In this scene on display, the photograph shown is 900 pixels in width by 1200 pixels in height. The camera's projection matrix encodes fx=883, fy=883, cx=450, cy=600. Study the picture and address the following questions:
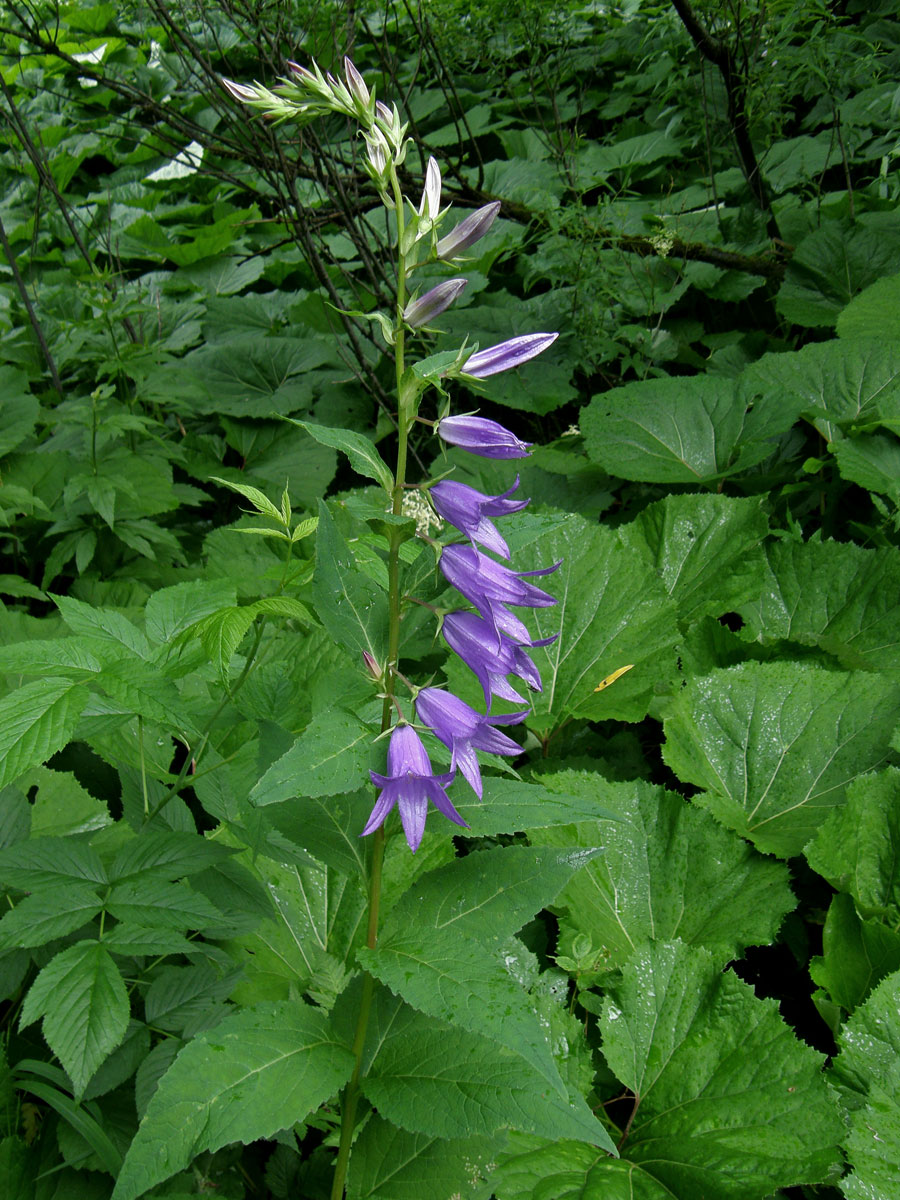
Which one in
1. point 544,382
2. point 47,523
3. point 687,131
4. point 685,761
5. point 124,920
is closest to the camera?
point 124,920

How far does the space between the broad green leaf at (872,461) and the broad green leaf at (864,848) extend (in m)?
1.00

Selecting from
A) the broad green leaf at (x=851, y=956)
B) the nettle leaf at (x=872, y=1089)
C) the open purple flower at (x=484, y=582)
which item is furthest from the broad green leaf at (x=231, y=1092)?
the broad green leaf at (x=851, y=956)

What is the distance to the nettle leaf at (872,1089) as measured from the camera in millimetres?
1279

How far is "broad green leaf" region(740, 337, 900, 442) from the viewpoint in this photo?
285cm

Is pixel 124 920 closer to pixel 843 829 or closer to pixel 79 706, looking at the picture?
pixel 79 706

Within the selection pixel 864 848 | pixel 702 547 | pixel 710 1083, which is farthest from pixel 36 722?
pixel 702 547

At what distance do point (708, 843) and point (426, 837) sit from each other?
622 mm

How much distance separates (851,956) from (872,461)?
1.52 meters

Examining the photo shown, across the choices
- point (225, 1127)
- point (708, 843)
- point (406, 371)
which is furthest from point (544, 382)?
point (225, 1127)

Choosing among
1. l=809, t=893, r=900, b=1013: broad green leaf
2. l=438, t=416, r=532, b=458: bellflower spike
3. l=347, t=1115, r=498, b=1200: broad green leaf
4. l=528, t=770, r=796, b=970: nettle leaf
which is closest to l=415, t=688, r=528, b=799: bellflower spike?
l=438, t=416, r=532, b=458: bellflower spike

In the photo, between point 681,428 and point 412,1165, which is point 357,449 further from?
point 681,428

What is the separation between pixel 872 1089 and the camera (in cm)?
135

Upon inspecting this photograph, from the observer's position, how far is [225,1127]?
3.19 ft

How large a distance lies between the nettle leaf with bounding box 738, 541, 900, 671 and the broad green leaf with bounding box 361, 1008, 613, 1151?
58.5 inches
